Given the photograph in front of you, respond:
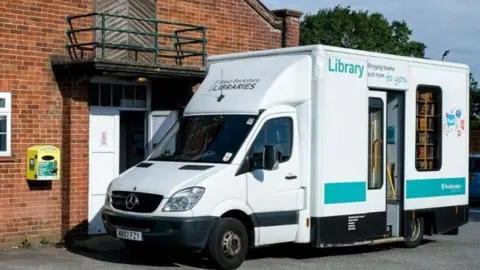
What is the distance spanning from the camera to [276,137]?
12.0 meters

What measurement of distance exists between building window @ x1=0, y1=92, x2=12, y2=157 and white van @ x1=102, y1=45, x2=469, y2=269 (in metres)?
2.40

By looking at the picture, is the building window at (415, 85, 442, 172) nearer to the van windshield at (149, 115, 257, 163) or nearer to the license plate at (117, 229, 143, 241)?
the van windshield at (149, 115, 257, 163)

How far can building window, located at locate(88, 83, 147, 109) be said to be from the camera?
47.0ft

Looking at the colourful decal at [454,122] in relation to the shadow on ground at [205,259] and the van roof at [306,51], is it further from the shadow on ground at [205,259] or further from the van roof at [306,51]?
the shadow on ground at [205,259]

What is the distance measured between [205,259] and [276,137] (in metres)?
2.09

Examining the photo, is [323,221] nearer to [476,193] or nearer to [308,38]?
[476,193]

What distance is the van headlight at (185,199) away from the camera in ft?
35.3

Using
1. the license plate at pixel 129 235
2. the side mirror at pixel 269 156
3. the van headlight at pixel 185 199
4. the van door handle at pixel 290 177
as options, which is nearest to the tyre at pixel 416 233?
the van door handle at pixel 290 177

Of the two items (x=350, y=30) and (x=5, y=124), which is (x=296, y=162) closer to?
(x=5, y=124)

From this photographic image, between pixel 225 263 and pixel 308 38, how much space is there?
155 ft

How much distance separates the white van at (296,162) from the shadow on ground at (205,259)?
477 millimetres

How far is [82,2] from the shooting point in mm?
14117

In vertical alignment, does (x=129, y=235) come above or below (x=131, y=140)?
below

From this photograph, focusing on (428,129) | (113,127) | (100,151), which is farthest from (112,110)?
(428,129)
